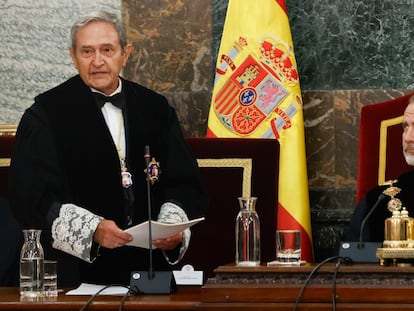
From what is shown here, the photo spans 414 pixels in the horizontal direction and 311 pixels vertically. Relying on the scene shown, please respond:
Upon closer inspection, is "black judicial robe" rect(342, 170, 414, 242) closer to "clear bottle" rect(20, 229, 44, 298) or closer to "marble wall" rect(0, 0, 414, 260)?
"marble wall" rect(0, 0, 414, 260)

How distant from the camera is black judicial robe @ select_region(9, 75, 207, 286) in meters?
4.54

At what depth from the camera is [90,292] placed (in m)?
4.15

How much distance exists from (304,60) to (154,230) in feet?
8.38

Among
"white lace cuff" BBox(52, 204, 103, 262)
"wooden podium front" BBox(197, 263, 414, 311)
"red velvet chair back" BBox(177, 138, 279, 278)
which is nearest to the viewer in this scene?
"wooden podium front" BBox(197, 263, 414, 311)

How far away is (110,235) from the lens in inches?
167

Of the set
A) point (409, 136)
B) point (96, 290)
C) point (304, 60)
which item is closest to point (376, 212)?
point (409, 136)

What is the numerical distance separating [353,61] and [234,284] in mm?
2938

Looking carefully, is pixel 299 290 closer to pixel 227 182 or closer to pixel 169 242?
pixel 169 242

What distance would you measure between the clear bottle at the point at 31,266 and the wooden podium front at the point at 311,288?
70 cm

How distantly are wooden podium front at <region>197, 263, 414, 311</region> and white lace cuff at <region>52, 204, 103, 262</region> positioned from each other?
29.0 inches

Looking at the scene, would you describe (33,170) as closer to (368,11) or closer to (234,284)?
(234,284)

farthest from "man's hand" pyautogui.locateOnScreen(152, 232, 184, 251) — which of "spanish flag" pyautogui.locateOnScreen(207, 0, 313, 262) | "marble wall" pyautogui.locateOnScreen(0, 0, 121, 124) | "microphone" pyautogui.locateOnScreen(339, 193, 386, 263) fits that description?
→ "marble wall" pyautogui.locateOnScreen(0, 0, 121, 124)

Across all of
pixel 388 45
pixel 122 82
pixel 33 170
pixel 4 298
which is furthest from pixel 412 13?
pixel 4 298

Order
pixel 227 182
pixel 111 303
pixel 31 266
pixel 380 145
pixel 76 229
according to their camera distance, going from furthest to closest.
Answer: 1. pixel 380 145
2. pixel 227 182
3. pixel 76 229
4. pixel 31 266
5. pixel 111 303
